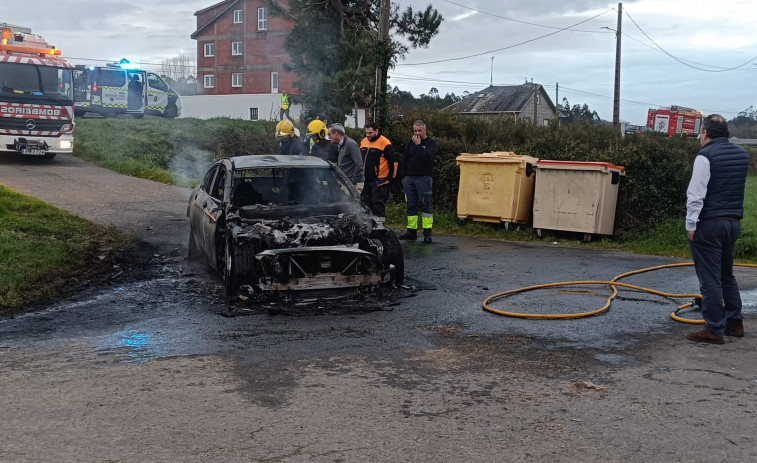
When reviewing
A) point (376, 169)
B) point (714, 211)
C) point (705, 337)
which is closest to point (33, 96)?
point (376, 169)

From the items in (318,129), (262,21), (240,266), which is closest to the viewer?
(240,266)

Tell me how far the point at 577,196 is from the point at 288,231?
631 centimetres

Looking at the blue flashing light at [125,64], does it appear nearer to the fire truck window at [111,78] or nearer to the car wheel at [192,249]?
the fire truck window at [111,78]

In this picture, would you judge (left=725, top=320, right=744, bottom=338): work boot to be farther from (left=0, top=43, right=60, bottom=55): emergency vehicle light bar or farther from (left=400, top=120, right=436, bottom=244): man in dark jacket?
(left=0, top=43, right=60, bottom=55): emergency vehicle light bar

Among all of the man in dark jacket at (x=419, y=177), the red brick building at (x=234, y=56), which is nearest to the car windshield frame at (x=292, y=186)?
the man in dark jacket at (x=419, y=177)

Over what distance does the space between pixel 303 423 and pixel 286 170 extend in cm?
504

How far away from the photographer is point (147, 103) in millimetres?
34062

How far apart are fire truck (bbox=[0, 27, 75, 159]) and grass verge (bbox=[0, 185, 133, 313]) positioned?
637cm

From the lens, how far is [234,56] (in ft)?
183

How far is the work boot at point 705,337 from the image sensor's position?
20.5ft

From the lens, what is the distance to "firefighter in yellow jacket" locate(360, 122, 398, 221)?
12.0 m

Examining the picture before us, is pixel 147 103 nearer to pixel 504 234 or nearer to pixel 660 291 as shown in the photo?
pixel 504 234

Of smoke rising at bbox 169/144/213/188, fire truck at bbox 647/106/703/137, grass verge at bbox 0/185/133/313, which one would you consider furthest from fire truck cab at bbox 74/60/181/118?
fire truck at bbox 647/106/703/137

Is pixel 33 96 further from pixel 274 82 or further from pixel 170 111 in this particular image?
pixel 274 82
